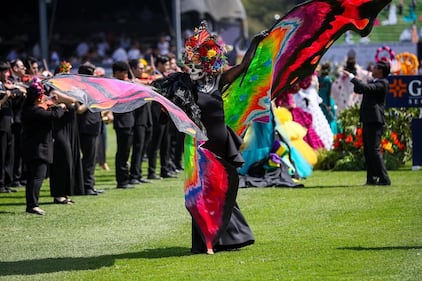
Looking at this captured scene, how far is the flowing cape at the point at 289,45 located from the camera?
11.9 m

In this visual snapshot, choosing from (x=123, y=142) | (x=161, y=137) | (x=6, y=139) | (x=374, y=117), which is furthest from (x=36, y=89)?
(x=161, y=137)

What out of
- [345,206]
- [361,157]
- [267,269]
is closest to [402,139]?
[361,157]

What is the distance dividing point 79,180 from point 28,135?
8.65ft

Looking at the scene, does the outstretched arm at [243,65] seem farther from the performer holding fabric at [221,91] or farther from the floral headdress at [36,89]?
the floral headdress at [36,89]

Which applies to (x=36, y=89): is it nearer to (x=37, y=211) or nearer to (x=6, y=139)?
(x=37, y=211)

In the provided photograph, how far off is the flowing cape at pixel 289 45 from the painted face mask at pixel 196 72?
2.10ft

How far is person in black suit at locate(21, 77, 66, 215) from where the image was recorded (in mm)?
14805

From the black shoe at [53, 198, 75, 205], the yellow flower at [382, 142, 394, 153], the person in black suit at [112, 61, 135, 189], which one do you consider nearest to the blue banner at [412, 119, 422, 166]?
the black shoe at [53, 198, 75, 205]

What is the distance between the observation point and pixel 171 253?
37.7ft

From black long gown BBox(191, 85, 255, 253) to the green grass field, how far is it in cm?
16

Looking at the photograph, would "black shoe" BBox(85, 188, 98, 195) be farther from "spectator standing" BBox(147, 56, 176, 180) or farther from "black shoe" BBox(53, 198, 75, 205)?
"spectator standing" BBox(147, 56, 176, 180)

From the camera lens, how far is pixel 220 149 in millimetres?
11562

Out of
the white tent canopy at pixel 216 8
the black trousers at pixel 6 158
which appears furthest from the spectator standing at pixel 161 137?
the white tent canopy at pixel 216 8

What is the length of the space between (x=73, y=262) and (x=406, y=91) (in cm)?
539
